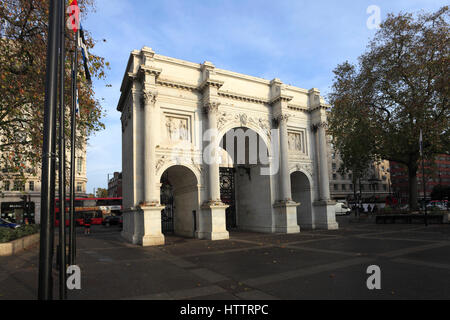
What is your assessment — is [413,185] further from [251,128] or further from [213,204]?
[213,204]

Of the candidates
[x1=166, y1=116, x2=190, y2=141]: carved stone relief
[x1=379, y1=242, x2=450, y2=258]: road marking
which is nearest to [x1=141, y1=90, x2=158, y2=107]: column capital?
[x1=166, y1=116, x2=190, y2=141]: carved stone relief

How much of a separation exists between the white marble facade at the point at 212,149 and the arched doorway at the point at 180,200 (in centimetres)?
8

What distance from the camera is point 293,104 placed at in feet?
81.9

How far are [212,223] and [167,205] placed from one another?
8.20m

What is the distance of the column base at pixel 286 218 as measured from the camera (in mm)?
21438

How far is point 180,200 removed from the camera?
22.9 m

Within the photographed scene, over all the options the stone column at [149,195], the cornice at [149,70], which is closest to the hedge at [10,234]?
the stone column at [149,195]

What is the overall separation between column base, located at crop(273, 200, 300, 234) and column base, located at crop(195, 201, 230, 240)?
4.80 m

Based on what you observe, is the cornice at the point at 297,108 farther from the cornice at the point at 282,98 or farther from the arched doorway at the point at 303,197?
the arched doorway at the point at 303,197

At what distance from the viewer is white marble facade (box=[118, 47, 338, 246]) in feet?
60.2

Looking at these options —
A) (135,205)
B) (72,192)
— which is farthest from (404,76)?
A: (72,192)

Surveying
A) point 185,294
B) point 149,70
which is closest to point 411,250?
point 185,294

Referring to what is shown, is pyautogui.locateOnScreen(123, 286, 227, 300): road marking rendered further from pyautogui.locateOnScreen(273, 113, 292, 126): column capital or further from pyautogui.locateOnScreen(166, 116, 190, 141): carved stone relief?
pyautogui.locateOnScreen(273, 113, 292, 126): column capital
